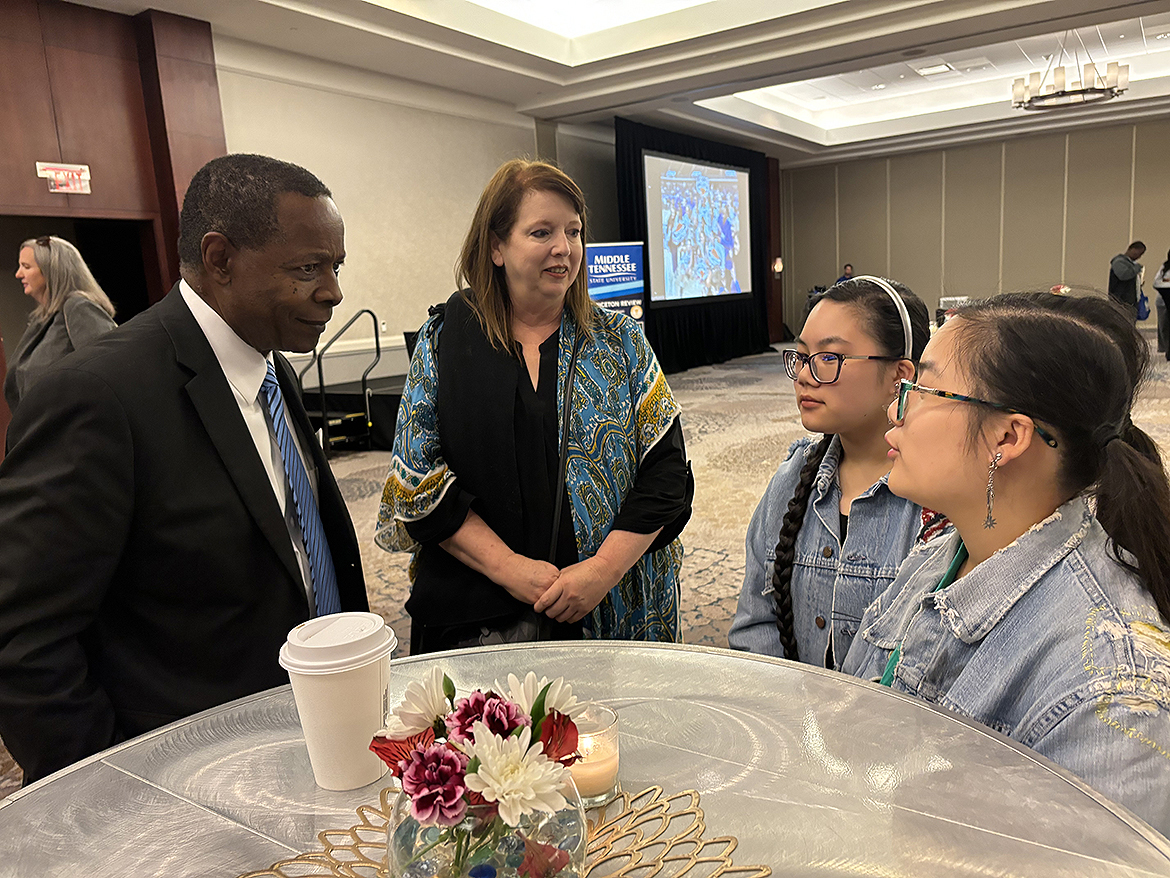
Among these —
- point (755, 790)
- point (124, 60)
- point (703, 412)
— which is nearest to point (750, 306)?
point (703, 412)

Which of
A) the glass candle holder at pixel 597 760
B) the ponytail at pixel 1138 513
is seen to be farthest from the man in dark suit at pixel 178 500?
the ponytail at pixel 1138 513

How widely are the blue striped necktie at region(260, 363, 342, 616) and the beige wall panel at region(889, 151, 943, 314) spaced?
16371mm

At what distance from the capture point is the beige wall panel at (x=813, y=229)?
1711cm

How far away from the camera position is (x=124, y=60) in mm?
6363

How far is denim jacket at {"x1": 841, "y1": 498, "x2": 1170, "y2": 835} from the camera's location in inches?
34.0

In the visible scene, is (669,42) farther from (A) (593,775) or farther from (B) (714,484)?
(A) (593,775)

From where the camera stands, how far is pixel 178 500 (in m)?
1.33

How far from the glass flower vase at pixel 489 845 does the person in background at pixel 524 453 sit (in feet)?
3.62

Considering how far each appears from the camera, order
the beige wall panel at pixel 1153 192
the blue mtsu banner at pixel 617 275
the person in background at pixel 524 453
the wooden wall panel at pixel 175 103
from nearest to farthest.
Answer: the person in background at pixel 524 453
the wooden wall panel at pixel 175 103
the blue mtsu banner at pixel 617 275
the beige wall panel at pixel 1153 192

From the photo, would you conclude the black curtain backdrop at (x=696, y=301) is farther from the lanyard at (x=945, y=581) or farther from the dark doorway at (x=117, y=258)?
the lanyard at (x=945, y=581)

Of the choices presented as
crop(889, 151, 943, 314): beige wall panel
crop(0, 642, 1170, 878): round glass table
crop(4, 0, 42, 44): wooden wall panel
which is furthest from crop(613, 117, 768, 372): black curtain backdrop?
crop(0, 642, 1170, 878): round glass table

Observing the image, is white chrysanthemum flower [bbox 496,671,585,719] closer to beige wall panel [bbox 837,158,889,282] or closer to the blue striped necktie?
the blue striped necktie

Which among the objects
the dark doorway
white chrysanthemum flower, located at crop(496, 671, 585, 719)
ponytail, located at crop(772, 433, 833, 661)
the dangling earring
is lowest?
ponytail, located at crop(772, 433, 833, 661)

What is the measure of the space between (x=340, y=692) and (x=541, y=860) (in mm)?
391
